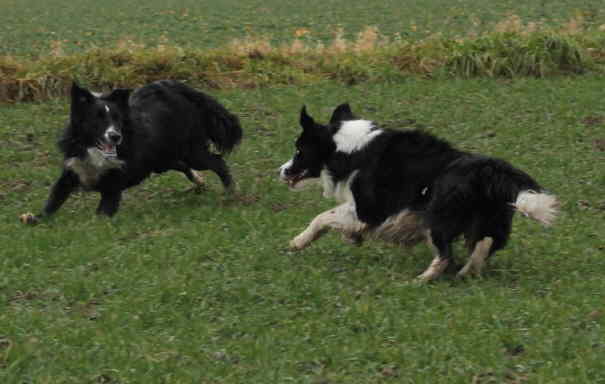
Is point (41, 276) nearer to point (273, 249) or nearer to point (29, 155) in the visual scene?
point (273, 249)

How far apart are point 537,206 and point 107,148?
4.34 m

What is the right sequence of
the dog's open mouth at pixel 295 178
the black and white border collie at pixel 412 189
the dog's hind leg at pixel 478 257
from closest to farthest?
the black and white border collie at pixel 412 189
the dog's hind leg at pixel 478 257
the dog's open mouth at pixel 295 178

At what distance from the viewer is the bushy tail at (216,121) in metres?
10.8

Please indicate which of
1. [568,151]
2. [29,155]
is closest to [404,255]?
[568,151]

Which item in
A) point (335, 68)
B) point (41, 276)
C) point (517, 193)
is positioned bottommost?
point (335, 68)

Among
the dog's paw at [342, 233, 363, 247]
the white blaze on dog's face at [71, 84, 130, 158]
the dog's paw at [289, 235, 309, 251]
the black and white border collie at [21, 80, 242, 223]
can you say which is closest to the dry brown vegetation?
the black and white border collie at [21, 80, 242, 223]

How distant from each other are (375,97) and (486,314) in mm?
9496

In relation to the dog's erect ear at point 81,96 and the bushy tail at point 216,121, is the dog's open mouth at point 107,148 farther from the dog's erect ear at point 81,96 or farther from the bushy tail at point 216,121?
the bushy tail at point 216,121

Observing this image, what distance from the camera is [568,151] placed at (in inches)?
495

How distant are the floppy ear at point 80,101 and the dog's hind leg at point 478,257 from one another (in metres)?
3.93

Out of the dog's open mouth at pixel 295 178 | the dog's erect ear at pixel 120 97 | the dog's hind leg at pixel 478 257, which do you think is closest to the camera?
the dog's hind leg at pixel 478 257

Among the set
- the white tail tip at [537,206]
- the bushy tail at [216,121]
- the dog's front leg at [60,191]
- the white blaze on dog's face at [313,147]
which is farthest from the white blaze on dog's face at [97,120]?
the white tail tip at [537,206]

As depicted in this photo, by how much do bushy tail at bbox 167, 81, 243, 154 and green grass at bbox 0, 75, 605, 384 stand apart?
568mm

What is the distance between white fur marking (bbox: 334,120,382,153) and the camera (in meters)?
8.28
